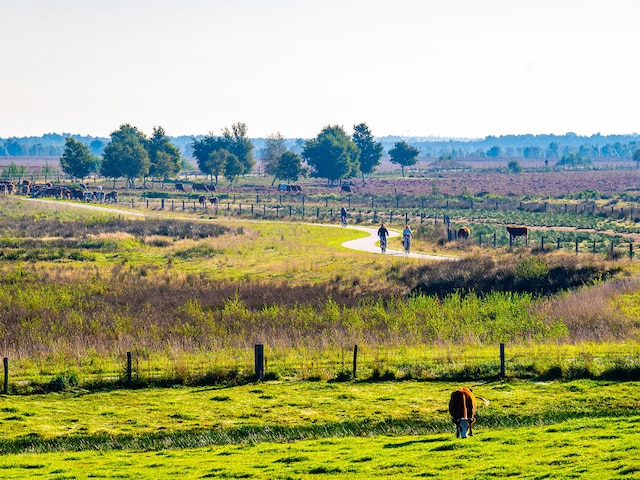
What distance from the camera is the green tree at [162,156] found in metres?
132

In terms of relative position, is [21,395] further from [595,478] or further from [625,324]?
[625,324]

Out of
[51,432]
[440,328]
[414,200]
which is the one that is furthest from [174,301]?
[414,200]

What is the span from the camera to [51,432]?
20188 millimetres

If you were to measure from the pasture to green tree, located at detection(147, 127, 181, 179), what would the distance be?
8050 cm

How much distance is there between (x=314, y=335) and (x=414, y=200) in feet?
248

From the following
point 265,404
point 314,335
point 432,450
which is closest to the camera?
point 432,450

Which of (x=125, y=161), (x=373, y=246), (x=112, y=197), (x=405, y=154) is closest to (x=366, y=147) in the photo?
(x=405, y=154)

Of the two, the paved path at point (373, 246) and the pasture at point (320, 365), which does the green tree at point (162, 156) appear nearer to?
the paved path at point (373, 246)

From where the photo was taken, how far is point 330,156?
13688 cm

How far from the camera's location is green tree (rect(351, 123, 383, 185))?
154 meters

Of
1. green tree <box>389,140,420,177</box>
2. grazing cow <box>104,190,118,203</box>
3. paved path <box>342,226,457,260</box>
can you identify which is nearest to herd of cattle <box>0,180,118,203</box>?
grazing cow <box>104,190,118,203</box>

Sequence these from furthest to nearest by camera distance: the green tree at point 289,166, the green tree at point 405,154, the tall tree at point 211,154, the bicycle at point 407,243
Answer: the green tree at point 405,154 < the tall tree at point 211,154 < the green tree at point 289,166 < the bicycle at point 407,243

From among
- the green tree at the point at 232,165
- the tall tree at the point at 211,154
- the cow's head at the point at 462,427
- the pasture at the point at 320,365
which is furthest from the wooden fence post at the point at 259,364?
the tall tree at the point at 211,154

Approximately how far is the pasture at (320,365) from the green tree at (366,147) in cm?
10255
